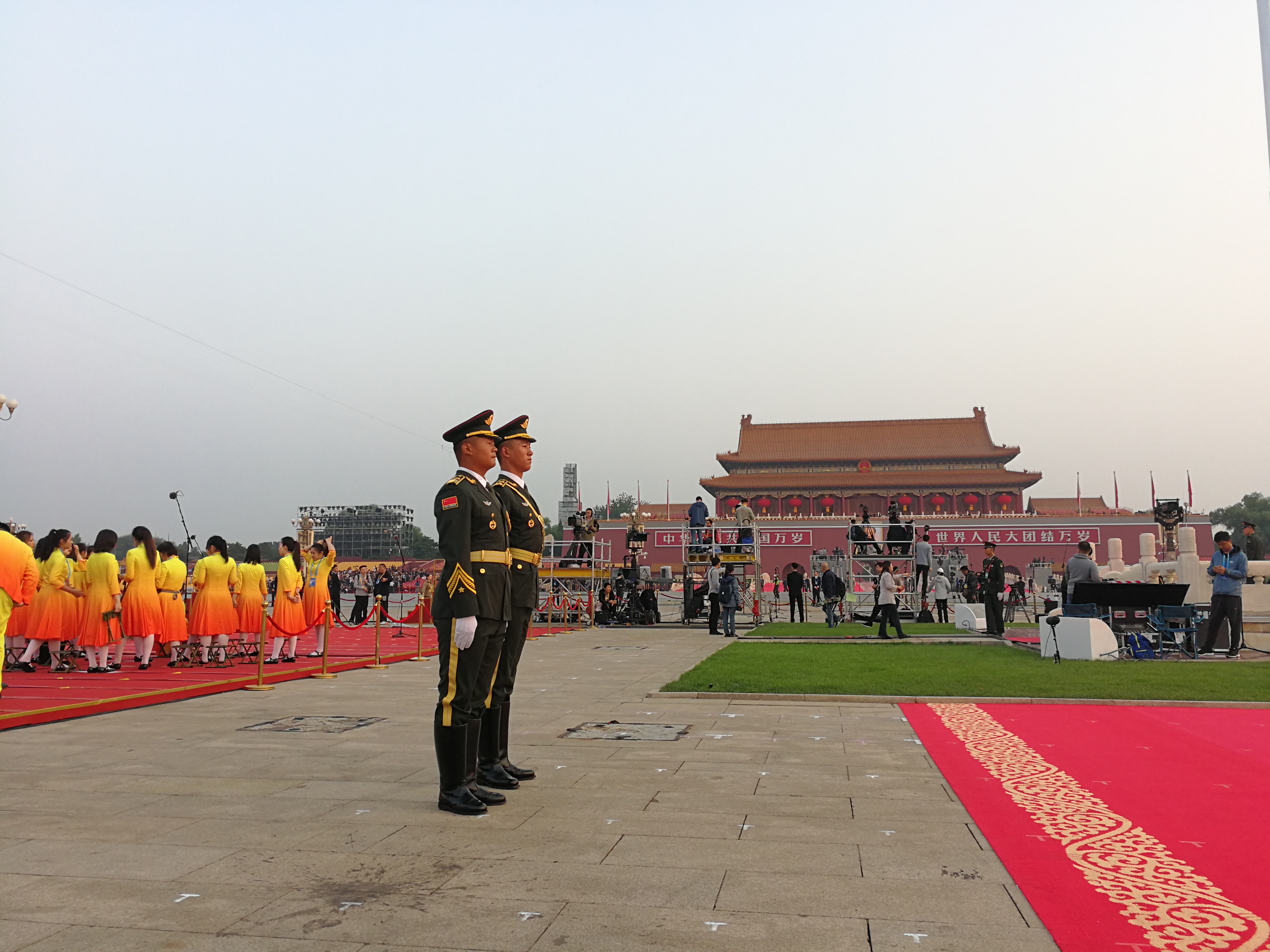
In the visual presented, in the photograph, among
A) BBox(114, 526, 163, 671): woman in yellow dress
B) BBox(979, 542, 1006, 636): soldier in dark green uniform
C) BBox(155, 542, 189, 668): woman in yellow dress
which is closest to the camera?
BBox(114, 526, 163, 671): woman in yellow dress

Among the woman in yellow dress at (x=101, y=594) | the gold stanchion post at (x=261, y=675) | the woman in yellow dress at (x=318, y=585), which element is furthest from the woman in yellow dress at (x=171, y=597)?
the gold stanchion post at (x=261, y=675)

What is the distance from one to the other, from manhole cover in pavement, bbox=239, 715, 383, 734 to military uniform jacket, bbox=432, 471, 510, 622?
246 centimetres

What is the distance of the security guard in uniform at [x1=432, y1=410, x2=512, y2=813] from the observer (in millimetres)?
4078

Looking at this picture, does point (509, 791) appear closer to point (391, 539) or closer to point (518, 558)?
point (518, 558)

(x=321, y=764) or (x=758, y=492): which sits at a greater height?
(x=758, y=492)

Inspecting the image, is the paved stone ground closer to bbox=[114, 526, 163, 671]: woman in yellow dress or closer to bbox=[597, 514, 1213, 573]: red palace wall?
bbox=[114, 526, 163, 671]: woman in yellow dress

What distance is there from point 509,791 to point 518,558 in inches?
45.7

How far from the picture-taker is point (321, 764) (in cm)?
504

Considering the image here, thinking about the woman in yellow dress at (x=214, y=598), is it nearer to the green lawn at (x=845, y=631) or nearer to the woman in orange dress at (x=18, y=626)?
the woman in orange dress at (x=18, y=626)

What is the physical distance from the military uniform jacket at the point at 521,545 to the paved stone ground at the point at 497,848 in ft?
3.15

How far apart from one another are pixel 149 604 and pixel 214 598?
0.88m

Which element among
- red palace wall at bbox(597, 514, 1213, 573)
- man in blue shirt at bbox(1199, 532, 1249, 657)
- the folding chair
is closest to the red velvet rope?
the folding chair

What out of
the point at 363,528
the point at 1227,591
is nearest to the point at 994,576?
the point at 1227,591

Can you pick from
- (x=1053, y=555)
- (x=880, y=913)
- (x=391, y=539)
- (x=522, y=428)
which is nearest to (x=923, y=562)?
(x=522, y=428)
